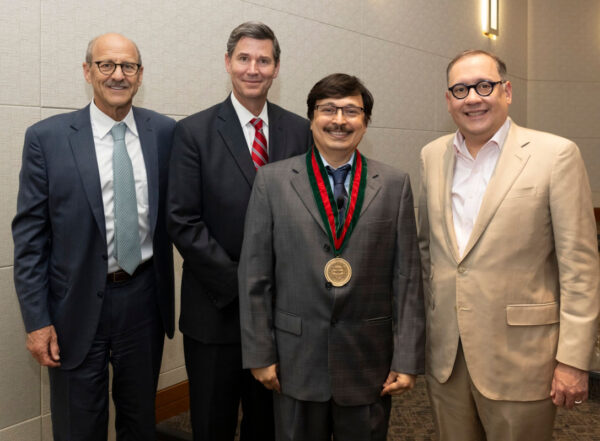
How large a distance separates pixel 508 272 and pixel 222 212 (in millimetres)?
1052

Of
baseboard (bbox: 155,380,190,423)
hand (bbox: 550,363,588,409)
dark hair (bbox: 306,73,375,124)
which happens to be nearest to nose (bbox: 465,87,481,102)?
dark hair (bbox: 306,73,375,124)

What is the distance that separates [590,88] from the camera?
699 cm

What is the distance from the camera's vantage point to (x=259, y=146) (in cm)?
226

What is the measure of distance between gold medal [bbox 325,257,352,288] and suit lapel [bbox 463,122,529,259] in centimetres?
42

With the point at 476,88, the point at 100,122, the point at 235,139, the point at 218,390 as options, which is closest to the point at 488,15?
the point at 476,88

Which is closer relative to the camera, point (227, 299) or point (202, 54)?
point (227, 299)

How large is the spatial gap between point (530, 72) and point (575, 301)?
19.8 ft

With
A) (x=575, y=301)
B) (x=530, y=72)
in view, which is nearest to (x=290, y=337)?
(x=575, y=301)

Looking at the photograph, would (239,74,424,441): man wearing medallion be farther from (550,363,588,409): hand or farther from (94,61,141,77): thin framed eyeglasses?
(94,61,141,77): thin framed eyeglasses

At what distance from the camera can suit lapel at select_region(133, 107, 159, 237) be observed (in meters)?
2.26

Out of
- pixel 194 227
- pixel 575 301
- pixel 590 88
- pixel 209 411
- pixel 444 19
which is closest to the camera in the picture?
pixel 575 301

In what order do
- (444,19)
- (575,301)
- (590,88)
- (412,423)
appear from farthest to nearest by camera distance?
1. (590,88)
2. (444,19)
3. (412,423)
4. (575,301)

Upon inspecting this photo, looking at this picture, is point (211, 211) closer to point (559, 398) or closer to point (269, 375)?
point (269, 375)

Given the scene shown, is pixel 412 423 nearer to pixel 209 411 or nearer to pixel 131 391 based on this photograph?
pixel 209 411
